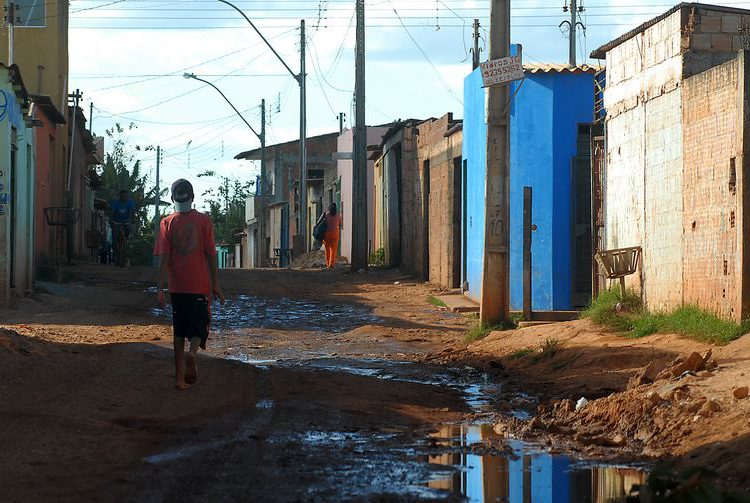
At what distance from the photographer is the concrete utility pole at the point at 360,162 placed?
94.4 ft

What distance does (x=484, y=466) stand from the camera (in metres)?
6.35

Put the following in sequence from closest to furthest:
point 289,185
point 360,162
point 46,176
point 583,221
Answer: point 583,221 → point 46,176 → point 360,162 → point 289,185

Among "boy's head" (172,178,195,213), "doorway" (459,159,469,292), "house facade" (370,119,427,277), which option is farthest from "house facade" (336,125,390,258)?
"boy's head" (172,178,195,213)

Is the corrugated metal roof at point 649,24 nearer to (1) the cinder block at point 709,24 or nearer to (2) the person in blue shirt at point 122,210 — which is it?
(1) the cinder block at point 709,24

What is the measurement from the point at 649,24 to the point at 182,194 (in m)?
6.87

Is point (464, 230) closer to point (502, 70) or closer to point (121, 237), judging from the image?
point (502, 70)

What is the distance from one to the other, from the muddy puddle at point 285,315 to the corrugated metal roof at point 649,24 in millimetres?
4948

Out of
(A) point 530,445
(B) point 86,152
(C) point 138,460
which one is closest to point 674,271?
(A) point 530,445

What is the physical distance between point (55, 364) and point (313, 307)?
926 centimetres

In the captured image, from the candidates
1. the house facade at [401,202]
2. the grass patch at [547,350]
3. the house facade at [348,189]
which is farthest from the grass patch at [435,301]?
the house facade at [348,189]

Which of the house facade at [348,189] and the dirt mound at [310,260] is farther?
the house facade at [348,189]

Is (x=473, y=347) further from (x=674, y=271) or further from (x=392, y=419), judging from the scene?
(x=392, y=419)

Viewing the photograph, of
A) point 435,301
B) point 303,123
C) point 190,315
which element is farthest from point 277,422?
point 303,123

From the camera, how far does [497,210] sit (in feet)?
47.9
